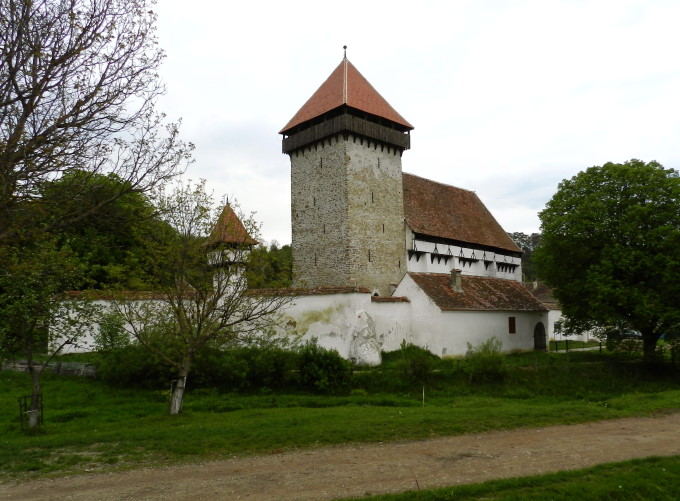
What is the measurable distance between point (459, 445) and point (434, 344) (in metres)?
12.2

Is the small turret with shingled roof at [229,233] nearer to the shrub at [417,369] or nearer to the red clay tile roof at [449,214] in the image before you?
the shrub at [417,369]

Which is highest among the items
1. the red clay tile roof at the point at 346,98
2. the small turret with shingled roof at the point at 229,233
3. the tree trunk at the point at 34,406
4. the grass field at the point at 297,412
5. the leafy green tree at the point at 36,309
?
the red clay tile roof at the point at 346,98

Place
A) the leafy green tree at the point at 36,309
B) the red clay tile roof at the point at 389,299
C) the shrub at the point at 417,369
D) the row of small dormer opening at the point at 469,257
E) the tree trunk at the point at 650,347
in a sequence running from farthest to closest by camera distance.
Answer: the row of small dormer opening at the point at 469,257, the red clay tile roof at the point at 389,299, the tree trunk at the point at 650,347, the shrub at the point at 417,369, the leafy green tree at the point at 36,309

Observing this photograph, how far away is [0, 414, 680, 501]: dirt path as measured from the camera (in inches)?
268

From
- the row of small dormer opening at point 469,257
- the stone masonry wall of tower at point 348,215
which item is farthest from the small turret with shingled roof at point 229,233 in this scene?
the row of small dormer opening at point 469,257

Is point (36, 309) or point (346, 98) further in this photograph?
point (346, 98)

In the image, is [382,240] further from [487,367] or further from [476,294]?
[487,367]

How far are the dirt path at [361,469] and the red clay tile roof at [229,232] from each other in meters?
5.88

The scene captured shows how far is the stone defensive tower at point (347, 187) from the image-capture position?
24.7m

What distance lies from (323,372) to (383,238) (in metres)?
10.9

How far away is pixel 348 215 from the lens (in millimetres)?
24453

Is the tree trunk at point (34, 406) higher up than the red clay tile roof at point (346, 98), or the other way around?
the red clay tile roof at point (346, 98)

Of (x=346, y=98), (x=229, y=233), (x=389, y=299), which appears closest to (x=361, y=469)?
(x=229, y=233)

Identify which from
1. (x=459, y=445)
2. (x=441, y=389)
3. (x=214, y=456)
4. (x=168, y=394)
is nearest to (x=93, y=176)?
(x=214, y=456)
